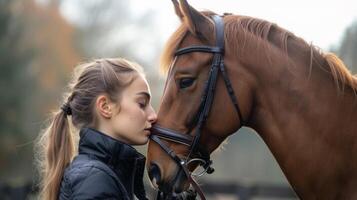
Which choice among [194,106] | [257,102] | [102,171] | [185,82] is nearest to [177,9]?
[185,82]

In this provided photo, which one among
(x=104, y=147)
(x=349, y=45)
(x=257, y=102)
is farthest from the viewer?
(x=349, y=45)

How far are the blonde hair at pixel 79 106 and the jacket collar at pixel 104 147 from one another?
0.10 m

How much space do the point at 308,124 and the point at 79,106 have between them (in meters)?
1.19

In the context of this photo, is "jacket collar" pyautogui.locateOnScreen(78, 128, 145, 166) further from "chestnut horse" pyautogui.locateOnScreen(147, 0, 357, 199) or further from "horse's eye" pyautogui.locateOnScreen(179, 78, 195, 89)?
"horse's eye" pyautogui.locateOnScreen(179, 78, 195, 89)

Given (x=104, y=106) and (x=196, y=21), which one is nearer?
(x=104, y=106)

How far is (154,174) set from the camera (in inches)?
122

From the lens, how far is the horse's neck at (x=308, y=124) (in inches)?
115

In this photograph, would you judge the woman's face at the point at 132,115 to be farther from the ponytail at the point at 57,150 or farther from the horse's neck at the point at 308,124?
the horse's neck at the point at 308,124

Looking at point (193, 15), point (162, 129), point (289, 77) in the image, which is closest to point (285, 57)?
point (289, 77)

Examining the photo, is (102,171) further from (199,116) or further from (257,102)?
(257,102)

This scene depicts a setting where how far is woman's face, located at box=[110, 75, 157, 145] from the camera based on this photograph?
266 centimetres

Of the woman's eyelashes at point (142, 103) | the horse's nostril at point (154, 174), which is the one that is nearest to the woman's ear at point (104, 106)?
the woman's eyelashes at point (142, 103)

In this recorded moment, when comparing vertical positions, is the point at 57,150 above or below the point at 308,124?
above

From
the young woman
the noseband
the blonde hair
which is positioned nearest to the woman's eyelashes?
the young woman
